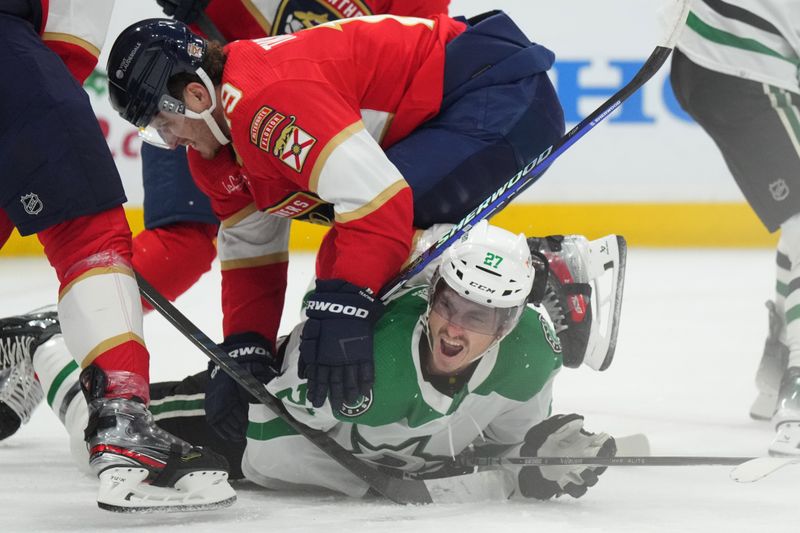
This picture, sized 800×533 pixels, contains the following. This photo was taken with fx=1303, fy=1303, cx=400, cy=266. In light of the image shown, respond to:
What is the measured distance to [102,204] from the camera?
1943 mm

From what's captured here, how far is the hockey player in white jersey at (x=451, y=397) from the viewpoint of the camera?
2.01m

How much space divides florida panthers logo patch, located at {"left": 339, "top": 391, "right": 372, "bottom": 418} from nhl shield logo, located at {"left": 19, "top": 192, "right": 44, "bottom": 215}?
1.78 ft

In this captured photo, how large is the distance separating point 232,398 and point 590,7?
10.7 ft

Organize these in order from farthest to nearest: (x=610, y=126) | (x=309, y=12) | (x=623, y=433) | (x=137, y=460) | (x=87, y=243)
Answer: (x=610, y=126) → (x=309, y=12) → (x=623, y=433) → (x=87, y=243) → (x=137, y=460)

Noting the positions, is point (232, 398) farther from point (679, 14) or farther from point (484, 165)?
point (679, 14)

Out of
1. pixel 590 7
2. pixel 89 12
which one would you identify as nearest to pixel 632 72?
pixel 590 7

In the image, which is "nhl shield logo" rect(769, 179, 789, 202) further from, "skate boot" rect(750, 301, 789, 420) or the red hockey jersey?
the red hockey jersey

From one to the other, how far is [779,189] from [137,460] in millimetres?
1622

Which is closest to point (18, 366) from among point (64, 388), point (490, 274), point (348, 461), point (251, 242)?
point (64, 388)

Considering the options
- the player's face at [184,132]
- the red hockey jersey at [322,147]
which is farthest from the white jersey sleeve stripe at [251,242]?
the player's face at [184,132]

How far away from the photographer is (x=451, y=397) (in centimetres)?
207

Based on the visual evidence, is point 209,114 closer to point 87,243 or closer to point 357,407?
point 87,243

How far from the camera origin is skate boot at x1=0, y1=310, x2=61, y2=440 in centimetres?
250

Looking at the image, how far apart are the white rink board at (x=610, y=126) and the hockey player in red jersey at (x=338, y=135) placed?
2.43m
